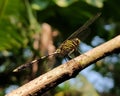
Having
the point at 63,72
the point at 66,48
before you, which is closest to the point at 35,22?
the point at 66,48

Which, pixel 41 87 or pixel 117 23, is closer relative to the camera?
pixel 41 87

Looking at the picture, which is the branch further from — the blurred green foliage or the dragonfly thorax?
the blurred green foliage

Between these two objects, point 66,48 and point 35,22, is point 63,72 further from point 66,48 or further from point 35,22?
point 35,22

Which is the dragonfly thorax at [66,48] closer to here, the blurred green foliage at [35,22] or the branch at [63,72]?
the branch at [63,72]

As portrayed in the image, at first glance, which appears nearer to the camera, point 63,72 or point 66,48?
point 63,72

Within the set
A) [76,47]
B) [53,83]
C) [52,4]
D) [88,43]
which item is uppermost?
[52,4]

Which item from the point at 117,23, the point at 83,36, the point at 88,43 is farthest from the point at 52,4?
the point at 83,36

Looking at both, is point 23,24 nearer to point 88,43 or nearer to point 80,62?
point 88,43
